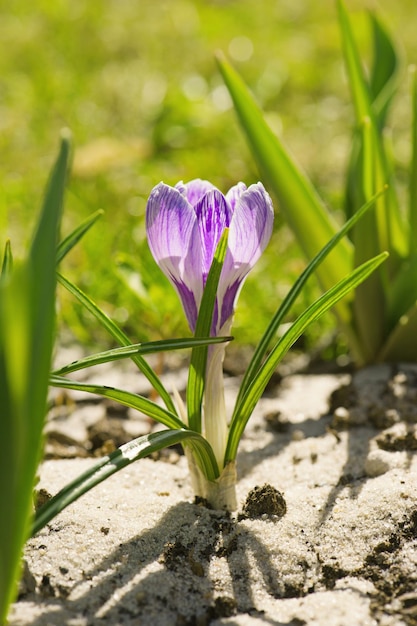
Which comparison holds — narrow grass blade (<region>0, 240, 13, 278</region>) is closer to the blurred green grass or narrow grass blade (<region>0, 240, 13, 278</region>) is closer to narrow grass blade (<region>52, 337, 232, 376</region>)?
narrow grass blade (<region>52, 337, 232, 376</region>)

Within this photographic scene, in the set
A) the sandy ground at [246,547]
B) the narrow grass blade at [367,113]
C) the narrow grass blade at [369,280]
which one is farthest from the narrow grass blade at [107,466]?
the narrow grass blade at [367,113]

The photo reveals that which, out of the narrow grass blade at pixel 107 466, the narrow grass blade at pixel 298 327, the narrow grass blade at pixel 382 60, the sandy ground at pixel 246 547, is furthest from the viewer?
the narrow grass blade at pixel 382 60

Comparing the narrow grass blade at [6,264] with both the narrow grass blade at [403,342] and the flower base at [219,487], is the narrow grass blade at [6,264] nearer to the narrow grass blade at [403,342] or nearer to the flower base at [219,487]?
the flower base at [219,487]

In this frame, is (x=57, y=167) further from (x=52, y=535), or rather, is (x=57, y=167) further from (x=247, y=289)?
(x=247, y=289)

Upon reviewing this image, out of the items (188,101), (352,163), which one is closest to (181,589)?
(352,163)

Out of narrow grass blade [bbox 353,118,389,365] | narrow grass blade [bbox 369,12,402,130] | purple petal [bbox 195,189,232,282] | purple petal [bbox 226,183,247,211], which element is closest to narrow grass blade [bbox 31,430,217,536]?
purple petal [bbox 195,189,232,282]

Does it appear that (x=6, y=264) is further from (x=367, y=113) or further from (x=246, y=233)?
(x=367, y=113)
